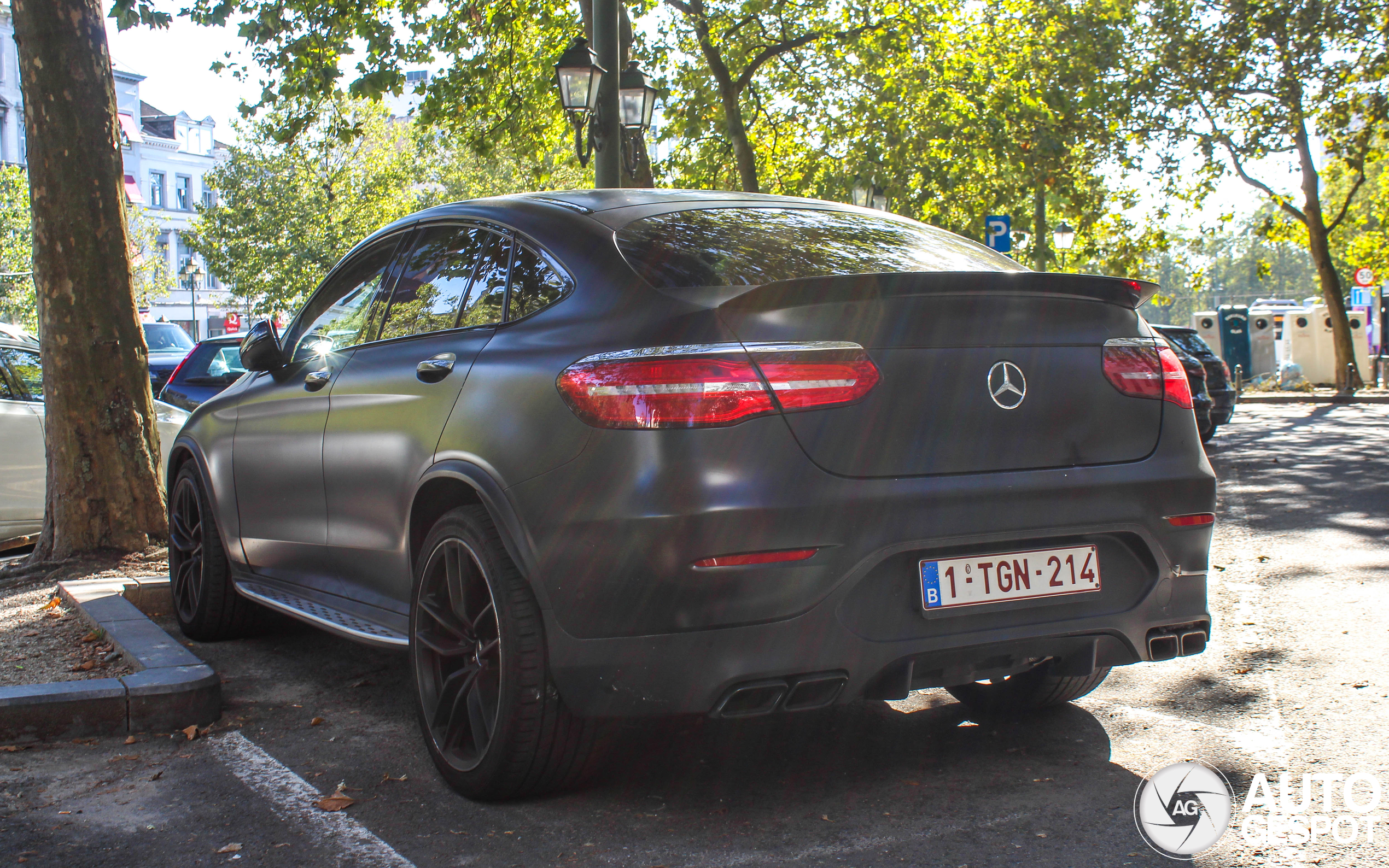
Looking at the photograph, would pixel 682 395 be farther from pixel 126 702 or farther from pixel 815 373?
pixel 126 702

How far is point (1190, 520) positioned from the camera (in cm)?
350

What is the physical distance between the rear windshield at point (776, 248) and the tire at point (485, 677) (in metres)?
0.84

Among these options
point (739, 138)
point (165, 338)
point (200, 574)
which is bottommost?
point (200, 574)

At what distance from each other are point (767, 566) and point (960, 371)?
708mm

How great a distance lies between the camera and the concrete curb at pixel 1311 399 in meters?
27.2

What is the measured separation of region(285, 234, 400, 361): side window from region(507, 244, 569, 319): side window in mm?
984

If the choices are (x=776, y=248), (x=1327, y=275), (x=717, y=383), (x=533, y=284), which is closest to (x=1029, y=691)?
(x=776, y=248)

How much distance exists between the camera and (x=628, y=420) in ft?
10.1

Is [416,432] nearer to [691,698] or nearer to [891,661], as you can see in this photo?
[691,698]

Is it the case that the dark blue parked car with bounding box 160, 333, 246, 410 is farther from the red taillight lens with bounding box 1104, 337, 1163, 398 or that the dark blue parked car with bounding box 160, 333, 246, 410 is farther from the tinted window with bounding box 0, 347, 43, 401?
the red taillight lens with bounding box 1104, 337, 1163, 398

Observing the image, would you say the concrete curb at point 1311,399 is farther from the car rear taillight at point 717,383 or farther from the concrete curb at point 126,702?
the car rear taillight at point 717,383

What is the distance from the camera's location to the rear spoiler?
3174mm

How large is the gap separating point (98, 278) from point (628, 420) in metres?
5.60

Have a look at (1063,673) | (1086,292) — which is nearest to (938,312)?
(1086,292)
